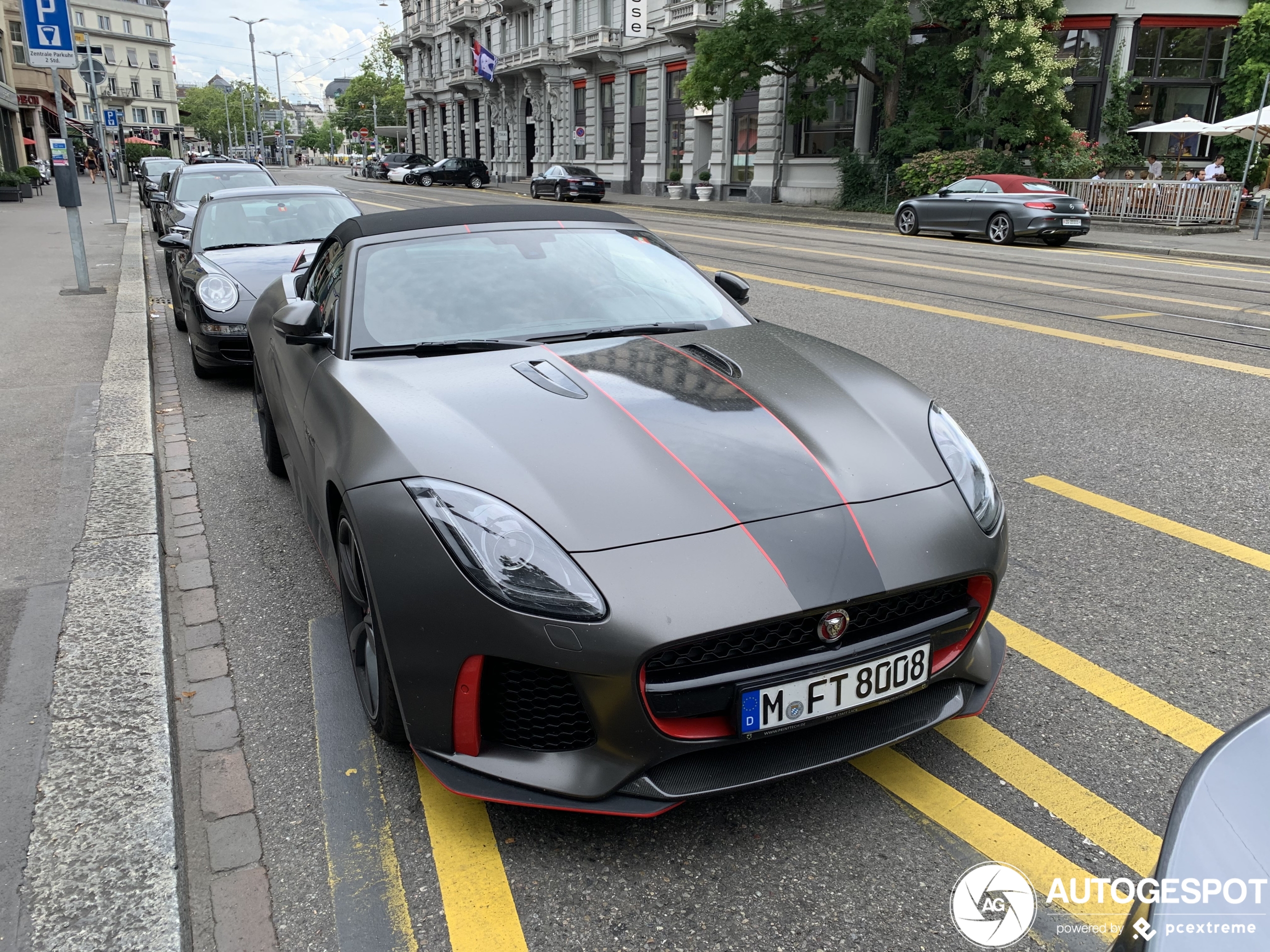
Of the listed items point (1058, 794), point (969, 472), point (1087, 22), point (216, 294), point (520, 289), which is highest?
point (1087, 22)

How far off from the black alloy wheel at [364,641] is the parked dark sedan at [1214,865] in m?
1.78

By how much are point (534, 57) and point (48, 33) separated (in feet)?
144

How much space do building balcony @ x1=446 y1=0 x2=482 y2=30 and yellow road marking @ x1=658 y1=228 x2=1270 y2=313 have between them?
167ft

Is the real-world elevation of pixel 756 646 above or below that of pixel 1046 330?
above

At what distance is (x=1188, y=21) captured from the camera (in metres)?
27.5

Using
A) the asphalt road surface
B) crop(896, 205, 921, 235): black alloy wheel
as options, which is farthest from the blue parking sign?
crop(896, 205, 921, 235): black alloy wheel

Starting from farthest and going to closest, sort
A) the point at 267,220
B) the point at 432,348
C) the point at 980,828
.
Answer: the point at 267,220 < the point at 432,348 < the point at 980,828

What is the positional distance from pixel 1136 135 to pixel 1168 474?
27847mm

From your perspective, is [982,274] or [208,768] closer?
[208,768]

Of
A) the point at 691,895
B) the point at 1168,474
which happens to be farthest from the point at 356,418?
the point at 1168,474

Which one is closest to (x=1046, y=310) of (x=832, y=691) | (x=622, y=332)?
(x=622, y=332)

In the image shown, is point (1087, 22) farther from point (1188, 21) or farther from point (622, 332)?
point (622, 332)

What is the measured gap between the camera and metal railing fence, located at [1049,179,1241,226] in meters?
22.1

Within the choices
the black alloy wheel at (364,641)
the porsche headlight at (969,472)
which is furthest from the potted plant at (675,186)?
the black alloy wheel at (364,641)
